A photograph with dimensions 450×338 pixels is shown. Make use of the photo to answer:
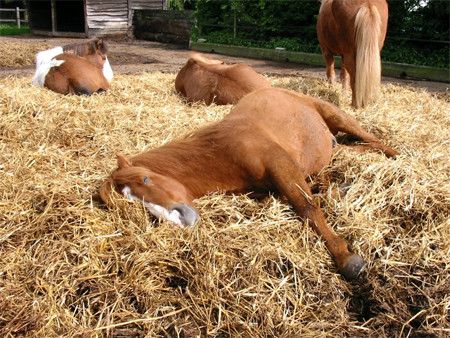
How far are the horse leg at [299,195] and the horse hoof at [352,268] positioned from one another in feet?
0.27

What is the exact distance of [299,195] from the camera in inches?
125

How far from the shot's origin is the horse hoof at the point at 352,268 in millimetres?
2760

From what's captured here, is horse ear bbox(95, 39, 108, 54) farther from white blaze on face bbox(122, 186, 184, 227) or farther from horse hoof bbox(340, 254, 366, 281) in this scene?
horse hoof bbox(340, 254, 366, 281)

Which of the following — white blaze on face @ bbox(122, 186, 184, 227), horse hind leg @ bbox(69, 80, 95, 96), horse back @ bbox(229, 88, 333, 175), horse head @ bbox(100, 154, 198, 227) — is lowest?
horse hind leg @ bbox(69, 80, 95, 96)

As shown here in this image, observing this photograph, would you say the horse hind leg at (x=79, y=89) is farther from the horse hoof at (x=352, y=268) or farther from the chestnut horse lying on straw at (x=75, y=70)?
the horse hoof at (x=352, y=268)

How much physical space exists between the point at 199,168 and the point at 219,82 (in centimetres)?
Answer: 367

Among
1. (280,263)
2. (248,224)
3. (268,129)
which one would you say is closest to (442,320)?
(280,263)

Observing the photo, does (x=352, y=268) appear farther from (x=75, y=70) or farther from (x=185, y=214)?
(x=75, y=70)

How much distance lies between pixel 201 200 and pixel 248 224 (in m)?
0.34

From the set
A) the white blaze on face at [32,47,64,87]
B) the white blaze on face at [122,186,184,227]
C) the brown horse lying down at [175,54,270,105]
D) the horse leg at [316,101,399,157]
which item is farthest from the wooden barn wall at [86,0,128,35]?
the white blaze on face at [122,186,184,227]

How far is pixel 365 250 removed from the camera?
292 cm

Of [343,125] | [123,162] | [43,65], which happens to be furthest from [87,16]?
[123,162]

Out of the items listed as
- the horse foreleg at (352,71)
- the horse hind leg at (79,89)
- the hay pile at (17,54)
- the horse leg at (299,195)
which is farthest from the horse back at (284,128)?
the hay pile at (17,54)

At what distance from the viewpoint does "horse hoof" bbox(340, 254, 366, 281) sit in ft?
9.05
